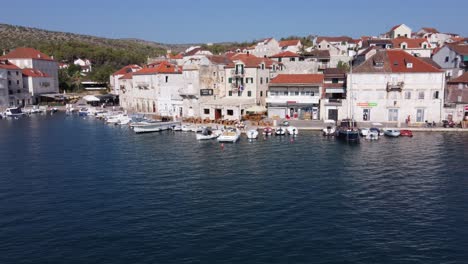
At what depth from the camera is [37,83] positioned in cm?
12125

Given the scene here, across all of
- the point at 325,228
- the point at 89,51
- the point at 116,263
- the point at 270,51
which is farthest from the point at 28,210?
the point at 89,51

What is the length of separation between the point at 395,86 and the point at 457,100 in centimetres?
1349

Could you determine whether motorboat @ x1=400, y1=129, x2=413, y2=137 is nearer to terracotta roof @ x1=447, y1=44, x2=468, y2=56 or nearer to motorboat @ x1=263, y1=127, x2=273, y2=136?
motorboat @ x1=263, y1=127, x2=273, y2=136

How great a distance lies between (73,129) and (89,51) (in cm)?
12019

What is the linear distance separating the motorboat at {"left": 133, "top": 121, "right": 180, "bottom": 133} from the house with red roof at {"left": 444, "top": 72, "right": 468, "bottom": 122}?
1820 inches

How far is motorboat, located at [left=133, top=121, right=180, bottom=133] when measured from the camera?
68.8 m

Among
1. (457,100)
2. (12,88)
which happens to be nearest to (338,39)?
(457,100)

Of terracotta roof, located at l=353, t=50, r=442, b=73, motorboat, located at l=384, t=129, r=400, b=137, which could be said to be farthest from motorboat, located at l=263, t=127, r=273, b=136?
terracotta roof, located at l=353, t=50, r=442, b=73

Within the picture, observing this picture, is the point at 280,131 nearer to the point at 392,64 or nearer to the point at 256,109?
the point at 256,109

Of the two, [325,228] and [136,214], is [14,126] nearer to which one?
[136,214]

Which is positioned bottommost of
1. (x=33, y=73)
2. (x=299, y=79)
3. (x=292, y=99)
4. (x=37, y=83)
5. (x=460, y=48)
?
(x=292, y=99)

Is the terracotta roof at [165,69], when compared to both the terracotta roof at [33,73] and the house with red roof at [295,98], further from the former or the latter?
the terracotta roof at [33,73]

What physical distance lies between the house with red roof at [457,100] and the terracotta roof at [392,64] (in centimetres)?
740

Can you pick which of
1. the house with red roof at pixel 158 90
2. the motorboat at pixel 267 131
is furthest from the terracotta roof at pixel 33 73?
the motorboat at pixel 267 131
